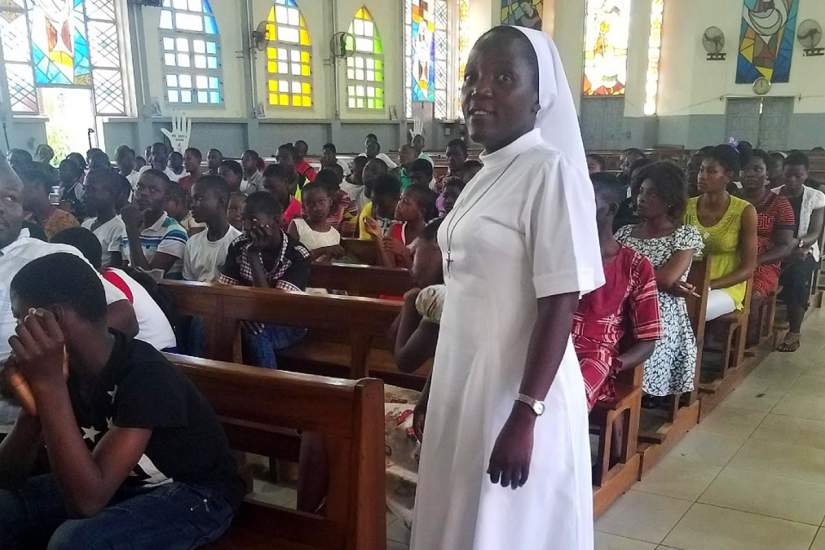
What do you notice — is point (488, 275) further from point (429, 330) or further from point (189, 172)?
point (189, 172)

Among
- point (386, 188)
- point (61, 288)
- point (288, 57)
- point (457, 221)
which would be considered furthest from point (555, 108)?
point (288, 57)

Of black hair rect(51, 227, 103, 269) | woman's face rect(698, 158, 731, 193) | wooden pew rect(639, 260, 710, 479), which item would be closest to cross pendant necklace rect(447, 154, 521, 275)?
black hair rect(51, 227, 103, 269)

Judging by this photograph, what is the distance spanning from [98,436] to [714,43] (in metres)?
15.5

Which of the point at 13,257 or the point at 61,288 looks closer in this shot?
the point at 61,288

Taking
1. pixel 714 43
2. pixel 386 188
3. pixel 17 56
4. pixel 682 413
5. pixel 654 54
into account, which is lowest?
pixel 682 413

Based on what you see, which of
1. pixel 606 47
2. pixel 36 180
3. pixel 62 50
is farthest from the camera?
pixel 606 47

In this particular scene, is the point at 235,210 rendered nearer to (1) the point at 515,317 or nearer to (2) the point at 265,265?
(2) the point at 265,265

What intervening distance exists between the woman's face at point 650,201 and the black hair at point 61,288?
7.12 feet

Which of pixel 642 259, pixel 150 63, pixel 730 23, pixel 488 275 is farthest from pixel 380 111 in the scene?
pixel 488 275

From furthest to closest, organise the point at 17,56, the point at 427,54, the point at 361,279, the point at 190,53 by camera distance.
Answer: the point at 427,54
the point at 190,53
the point at 17,56
the point at 361,279

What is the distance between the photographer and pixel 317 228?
4148mm

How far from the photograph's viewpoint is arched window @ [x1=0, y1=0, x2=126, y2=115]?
9.79 meters

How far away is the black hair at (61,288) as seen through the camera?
1529 mm

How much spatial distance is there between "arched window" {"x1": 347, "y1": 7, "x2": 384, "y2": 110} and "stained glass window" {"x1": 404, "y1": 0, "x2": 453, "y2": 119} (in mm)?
776
